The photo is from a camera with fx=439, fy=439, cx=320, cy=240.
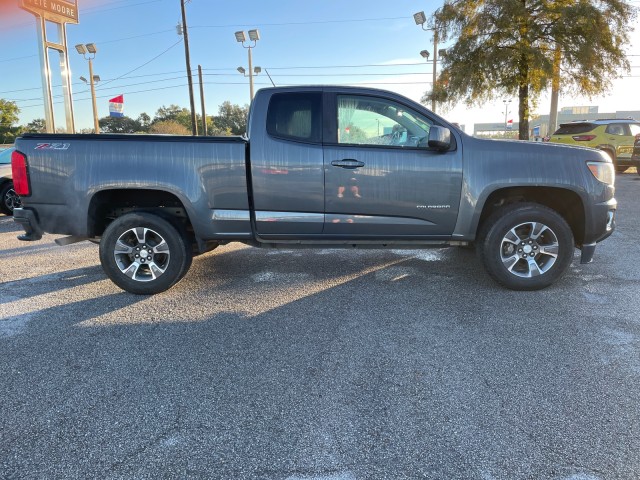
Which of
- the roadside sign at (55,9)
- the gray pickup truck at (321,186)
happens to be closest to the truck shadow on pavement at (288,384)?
the gray pickup truck at (321,186)

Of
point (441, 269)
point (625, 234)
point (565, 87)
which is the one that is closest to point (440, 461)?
point (441, 269)

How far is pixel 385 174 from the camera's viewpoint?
4.22 m

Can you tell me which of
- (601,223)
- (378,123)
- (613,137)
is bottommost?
(601,223)

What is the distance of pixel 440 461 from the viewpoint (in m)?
2.13

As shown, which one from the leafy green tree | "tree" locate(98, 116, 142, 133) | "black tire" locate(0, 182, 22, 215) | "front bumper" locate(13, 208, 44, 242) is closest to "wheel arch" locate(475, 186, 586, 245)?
"front bumper" locate(13, 208, 44, 242)

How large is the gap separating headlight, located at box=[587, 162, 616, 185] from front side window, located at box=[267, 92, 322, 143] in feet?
8.81

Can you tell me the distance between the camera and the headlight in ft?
14.1

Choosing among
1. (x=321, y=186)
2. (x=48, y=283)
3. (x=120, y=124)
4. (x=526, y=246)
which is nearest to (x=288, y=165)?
(x=321, y=186)

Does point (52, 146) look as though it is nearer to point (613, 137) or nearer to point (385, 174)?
point (385, 174)

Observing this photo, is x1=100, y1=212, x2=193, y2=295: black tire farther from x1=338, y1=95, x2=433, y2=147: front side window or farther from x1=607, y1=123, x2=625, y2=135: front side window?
x1=607, y1=123, x2=625, y2=135: front side window

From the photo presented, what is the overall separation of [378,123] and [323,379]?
2587 mm

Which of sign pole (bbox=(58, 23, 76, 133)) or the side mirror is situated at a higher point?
sign pole (bbox=(58, 23, 76, 133))

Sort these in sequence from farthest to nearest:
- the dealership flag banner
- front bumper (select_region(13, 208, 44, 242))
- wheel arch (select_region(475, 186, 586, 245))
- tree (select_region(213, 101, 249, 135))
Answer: tree (select_region(213, 101, 249, 135)) → the dealership flag banner → wheel arch (select_region(475, 186, 586, 245)) → front bumper (select_region(13, 208, 44, 242))

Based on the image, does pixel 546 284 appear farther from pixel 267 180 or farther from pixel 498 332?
pixel 267 180
